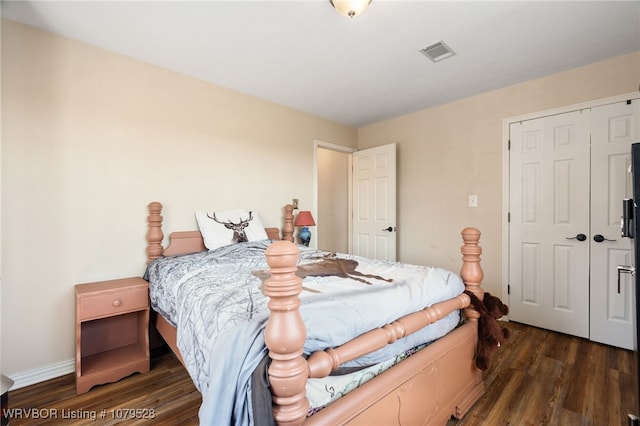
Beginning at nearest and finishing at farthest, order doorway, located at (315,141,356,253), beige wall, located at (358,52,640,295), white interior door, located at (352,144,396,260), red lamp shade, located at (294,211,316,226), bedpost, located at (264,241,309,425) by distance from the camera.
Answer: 1. bedpost, located at (264,241,309,425)
2. beige wall, located at (358,52,640,295)
3. red lamp shade, located at (294,211,316,226)
4. white interior door, located at (352,144,396,260)
5. doorway, located at (315,141,356,253)

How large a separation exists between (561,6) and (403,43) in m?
0.94

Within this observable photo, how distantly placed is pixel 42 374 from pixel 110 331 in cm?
42

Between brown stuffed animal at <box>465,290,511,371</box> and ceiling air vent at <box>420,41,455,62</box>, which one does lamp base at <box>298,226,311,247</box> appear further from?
ceiling air vent at <box>420,41,455,62</box>

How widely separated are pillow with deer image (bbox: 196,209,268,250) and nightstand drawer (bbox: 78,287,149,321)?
0.64 metres

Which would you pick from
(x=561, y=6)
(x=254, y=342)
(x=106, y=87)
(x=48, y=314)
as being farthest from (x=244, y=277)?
(x=561, y=6)

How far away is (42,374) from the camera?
75.4 inches

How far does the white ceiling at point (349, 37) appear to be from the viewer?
69.4 inches

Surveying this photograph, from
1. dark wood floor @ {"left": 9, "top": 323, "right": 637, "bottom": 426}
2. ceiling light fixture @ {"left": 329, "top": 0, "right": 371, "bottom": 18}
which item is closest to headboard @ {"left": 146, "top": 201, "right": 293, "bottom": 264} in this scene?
dark wood floor @ {"left": 9, "top": 323, "right": 637, "bottom": 426}

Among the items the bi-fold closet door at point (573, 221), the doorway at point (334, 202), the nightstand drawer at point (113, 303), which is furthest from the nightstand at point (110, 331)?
the bi-fold closet door at point (573, 221)

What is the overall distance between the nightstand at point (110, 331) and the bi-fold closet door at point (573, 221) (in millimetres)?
3369

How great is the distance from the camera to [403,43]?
6.92 feet

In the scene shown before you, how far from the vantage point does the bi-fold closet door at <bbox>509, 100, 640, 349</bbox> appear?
230cm

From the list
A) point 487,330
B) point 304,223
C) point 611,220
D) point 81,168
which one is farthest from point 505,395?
point 81,168

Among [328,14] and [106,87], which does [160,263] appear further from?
[328,14]
